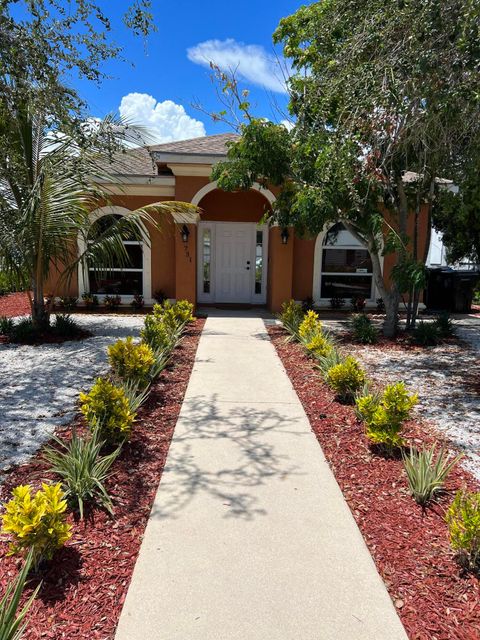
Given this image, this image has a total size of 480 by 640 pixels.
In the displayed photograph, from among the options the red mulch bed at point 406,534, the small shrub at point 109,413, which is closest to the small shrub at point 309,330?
the red mulch bed at point 406,534

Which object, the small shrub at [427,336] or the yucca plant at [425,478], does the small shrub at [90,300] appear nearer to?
the small shrub at [427,336]

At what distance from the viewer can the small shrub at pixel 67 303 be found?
12.1m

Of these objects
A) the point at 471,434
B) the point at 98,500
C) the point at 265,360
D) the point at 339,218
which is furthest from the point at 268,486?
the point at 339,218

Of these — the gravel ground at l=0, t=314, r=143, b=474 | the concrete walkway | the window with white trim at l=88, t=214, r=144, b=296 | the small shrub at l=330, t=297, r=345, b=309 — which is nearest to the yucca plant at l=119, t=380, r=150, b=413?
the concrete walkway

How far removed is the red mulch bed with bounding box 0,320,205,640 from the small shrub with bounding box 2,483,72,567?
143 millimetres

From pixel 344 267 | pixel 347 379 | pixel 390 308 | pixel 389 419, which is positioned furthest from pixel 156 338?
pixel 344 267

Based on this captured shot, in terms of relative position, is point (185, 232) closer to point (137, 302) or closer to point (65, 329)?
point (137, 302)

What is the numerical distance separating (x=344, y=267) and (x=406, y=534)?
38.1ft

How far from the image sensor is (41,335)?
8977 millimetres

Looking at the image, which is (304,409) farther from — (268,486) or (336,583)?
(336,583)

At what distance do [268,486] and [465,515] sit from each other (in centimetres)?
144

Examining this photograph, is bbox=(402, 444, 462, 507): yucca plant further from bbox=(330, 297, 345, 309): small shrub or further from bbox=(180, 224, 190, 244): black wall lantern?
bbox=(330, 297, 345, 309): small shrub

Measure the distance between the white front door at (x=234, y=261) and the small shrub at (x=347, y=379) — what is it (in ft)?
32.3

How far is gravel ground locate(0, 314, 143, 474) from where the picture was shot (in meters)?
4.45
